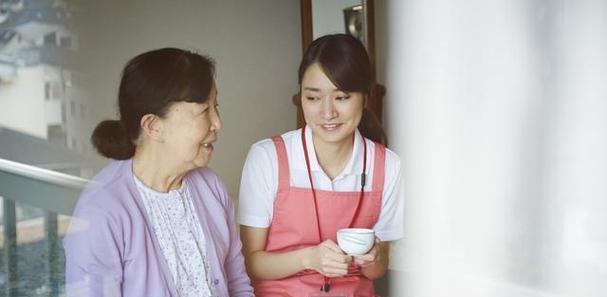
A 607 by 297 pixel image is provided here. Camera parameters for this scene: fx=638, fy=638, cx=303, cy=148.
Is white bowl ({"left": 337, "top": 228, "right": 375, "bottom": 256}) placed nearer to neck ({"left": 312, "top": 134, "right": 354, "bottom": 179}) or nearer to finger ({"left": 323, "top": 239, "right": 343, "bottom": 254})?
finger ({"left": 323, "top": 239, "right": 343, "bottom": 254})

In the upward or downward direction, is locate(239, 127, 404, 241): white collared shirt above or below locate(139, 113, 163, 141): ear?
below

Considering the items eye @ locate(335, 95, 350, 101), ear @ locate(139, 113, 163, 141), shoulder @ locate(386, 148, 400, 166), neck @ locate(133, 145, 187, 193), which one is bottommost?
shoulder @ locate(386, 148, 400, 166)

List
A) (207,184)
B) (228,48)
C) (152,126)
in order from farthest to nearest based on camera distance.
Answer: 1. (228,48)
2. (207,184)
3. (152,126)

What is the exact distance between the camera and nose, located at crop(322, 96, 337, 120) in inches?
50.1

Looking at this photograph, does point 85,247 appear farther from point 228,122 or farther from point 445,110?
point 228,122

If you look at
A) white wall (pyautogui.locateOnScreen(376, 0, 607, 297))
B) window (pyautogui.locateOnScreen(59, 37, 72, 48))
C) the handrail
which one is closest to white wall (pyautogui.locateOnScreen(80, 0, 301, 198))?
window (pyautogui.locateOnScreen(59, 37, 72, 48))

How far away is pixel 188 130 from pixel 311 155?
333 mm

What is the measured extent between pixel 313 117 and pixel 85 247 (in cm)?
52

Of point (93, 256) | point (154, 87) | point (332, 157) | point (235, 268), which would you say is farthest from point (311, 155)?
point (93, 256)

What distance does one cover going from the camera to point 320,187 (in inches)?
52.9

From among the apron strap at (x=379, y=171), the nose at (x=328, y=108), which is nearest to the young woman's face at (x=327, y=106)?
the nose at (x=328, y=108)

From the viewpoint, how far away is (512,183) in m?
0.96

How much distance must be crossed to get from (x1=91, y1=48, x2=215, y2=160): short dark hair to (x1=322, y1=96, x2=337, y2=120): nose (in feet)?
0.82

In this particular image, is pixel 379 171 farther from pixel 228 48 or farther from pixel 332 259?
pixel 228 48
